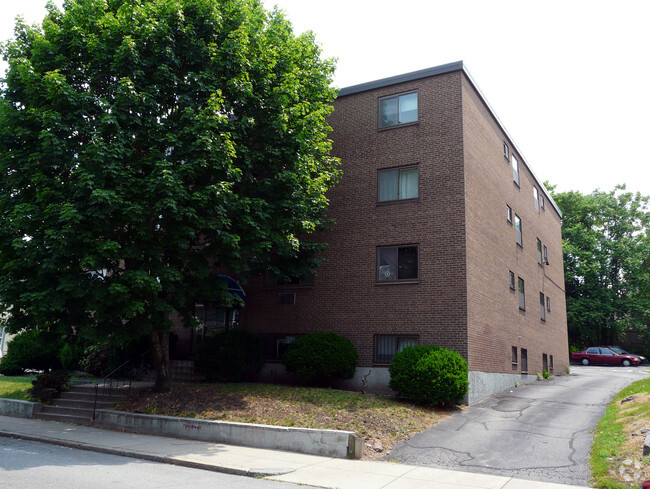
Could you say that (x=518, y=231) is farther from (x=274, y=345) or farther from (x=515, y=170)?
(x=274, y=345)

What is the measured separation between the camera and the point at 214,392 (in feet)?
46.7

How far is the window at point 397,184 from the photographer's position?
17575mm

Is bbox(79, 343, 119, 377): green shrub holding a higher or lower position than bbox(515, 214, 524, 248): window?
lower

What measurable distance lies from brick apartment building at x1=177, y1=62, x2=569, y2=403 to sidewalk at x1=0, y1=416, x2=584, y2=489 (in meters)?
6.71

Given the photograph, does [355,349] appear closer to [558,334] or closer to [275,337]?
[275,337]

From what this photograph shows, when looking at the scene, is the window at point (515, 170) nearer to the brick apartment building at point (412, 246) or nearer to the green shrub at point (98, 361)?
the brick apartment building at point (412, 246)

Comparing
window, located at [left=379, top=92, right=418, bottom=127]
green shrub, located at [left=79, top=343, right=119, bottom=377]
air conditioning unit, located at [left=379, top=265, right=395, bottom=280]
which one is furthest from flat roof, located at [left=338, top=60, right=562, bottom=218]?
green shrub, located at [left=79, top=343, right=119, bottom=377]

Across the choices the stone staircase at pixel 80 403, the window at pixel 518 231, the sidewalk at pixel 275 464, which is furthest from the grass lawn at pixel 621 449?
the stone staircase at pixel 80 403

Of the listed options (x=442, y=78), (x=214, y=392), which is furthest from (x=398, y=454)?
(x=442, y=78)

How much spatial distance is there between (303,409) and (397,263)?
642 centimetres

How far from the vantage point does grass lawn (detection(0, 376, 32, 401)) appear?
16516mm

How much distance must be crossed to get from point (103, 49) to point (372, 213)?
9.63 meters

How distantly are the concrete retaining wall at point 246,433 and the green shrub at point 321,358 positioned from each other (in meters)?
4.63

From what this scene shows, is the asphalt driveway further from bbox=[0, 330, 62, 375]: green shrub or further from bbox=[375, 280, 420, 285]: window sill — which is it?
bbox=[0, 330, 62, 375]: green shrub
